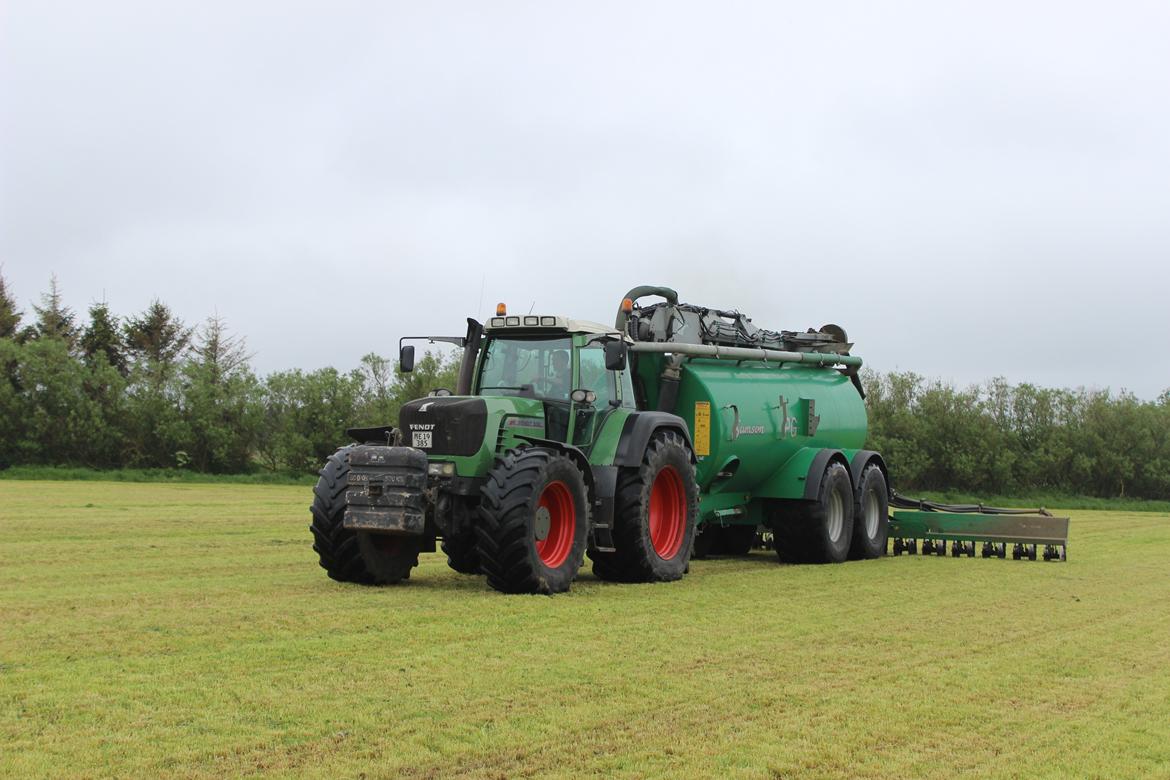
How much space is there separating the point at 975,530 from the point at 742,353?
14.3 feet

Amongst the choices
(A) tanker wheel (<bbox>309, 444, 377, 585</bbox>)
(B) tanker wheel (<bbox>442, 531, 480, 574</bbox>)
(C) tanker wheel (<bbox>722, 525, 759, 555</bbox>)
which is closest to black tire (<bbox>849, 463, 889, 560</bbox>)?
(C) tanker wheel (<bbox>722, 525, 759, 555</bbox>)

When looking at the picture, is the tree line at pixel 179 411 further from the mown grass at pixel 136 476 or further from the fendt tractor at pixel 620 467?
the fendt tractor at pixel 620 467

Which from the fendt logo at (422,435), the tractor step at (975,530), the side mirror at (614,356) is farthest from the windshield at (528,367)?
the tractor step at (975,530)

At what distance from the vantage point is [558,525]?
11766 millimetres

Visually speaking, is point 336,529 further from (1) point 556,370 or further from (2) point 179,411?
(2) point 179,411

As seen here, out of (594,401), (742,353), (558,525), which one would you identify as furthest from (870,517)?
(558,525)

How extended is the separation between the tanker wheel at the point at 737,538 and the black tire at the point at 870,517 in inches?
56.3

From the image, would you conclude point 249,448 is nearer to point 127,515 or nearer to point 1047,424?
point 127,515

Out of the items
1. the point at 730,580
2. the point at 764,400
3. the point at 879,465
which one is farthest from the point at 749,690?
the point at 879,465

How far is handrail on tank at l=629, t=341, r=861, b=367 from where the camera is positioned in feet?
47.0

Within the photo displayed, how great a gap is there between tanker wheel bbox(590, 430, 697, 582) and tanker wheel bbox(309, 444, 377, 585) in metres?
2.37

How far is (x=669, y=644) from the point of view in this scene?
877 centimetres

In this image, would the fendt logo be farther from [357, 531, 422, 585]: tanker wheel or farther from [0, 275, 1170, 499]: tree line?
[0, 275, 1170, 499]: tree line

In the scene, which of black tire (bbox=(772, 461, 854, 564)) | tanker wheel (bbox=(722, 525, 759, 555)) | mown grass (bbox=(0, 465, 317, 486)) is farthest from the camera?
mown grass (bbox=(0, 465, 317, 486))
